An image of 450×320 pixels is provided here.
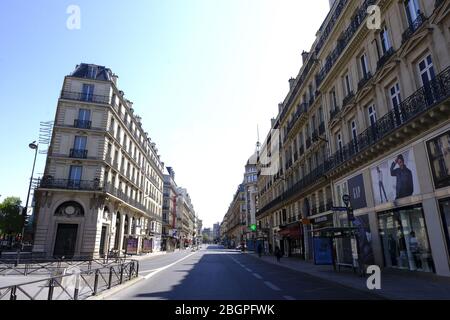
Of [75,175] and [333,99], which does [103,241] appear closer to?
[75,175]

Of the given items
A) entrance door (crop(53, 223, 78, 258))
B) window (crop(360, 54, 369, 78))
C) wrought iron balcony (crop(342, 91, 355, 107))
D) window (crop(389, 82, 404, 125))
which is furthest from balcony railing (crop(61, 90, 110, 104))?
window (crop(389, 82, 404, 125))

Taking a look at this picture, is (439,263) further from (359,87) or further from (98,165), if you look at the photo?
(98,165)

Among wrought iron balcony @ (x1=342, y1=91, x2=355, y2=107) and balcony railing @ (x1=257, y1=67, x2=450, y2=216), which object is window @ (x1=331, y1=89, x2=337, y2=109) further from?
balcony railing @ (x1=257, y1=67, x2=450, y2=216)

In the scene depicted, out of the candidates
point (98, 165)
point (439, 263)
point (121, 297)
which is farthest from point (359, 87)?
point (98, 165)

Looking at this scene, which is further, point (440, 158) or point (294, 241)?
point (294, 241)

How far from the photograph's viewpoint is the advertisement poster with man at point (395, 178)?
44.3ft

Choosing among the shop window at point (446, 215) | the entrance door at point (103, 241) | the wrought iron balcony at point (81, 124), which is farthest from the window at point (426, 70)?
the entrance door at point (103, 241)

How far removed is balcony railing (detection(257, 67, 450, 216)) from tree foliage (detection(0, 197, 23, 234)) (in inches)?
2329

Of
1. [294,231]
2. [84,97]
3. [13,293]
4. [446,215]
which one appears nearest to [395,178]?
[446,215]

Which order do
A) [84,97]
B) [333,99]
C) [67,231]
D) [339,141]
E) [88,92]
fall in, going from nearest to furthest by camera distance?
[339,141] → [333,99] → [67,231] → [84,97] → [88,92]

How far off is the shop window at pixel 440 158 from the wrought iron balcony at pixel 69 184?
28.6m

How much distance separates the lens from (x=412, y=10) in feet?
46.6

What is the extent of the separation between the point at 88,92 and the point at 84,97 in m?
0.74
